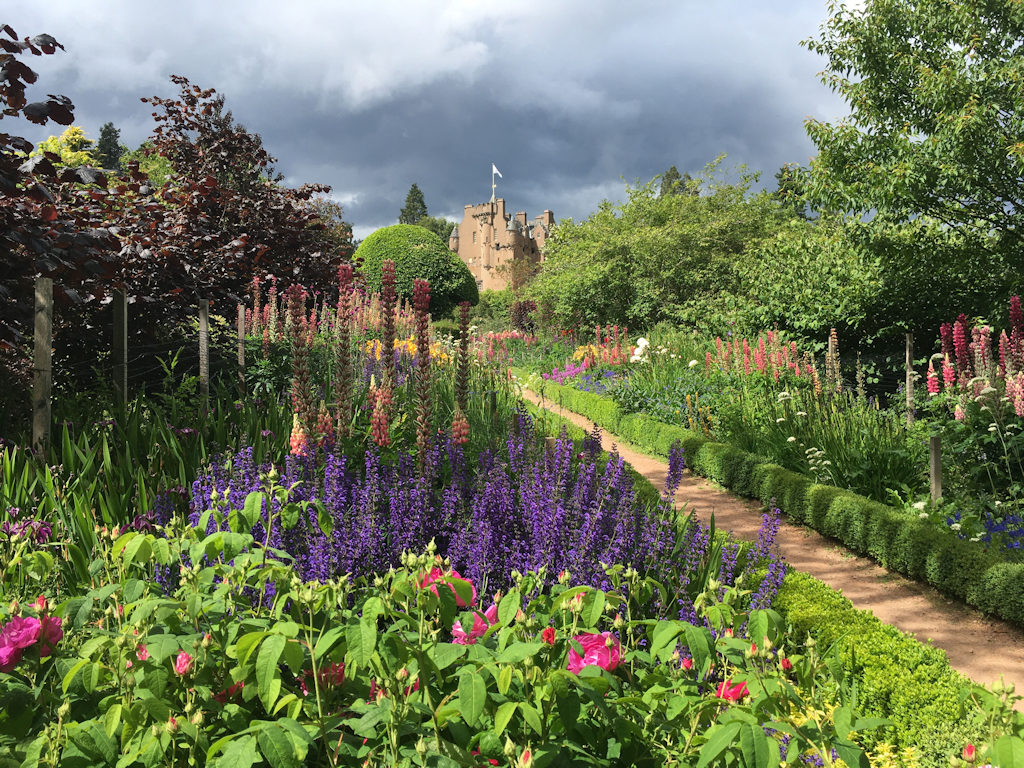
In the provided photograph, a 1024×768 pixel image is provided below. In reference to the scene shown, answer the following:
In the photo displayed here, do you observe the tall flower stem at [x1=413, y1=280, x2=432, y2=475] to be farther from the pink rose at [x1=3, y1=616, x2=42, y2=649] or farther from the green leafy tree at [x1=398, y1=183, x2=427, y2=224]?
the green leafy tree at [x1=398, y1=183, x2=427, y2=224]

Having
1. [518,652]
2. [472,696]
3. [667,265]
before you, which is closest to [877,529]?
[518,652]

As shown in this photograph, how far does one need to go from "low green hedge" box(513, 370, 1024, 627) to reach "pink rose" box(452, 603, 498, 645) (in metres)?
3.86

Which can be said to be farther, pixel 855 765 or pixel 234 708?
pixel 234 708

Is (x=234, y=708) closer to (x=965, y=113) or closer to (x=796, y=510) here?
(x=796, y=510)

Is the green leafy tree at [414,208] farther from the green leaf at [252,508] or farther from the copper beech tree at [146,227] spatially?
the green leaf at [252,508]

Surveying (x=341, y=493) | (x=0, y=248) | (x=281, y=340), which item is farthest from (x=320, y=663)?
(x=281, y=340)

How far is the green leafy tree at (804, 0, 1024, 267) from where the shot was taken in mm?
7953

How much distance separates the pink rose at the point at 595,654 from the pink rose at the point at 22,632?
116 centimetres

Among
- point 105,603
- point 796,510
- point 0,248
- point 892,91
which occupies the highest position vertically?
point 892,91

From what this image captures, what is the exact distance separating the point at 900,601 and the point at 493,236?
73.3m

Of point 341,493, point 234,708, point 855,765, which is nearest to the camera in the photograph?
point 855,765

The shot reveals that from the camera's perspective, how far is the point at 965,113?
299 inches

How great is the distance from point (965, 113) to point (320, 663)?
29.6 ft

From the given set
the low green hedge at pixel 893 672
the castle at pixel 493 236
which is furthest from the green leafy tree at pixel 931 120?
the castle at pixel 493 236
